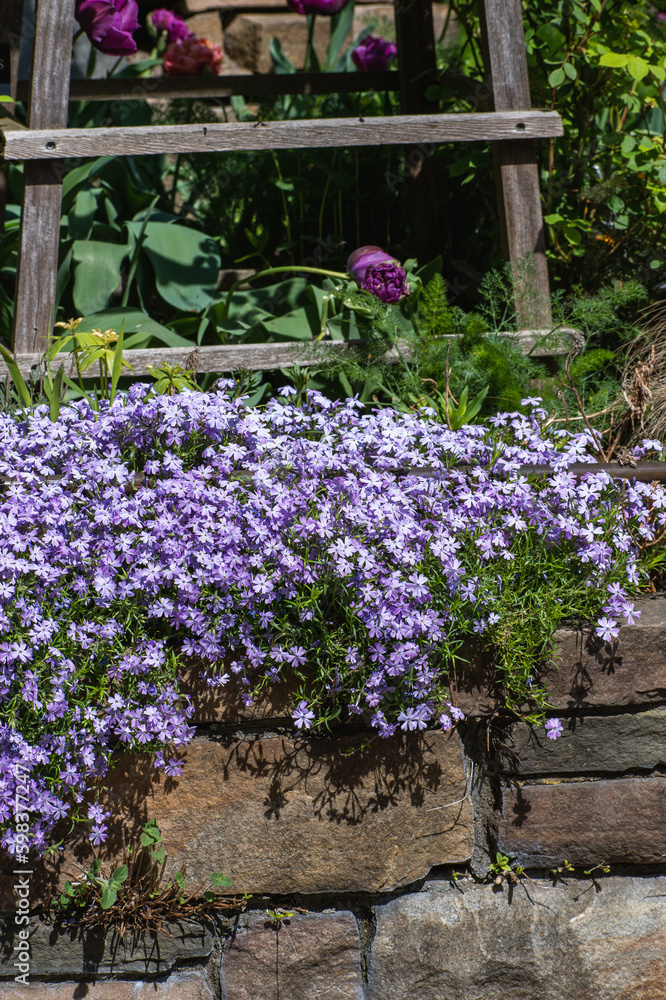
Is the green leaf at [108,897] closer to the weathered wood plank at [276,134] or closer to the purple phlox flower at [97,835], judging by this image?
the purple phlox flower at [97,835]

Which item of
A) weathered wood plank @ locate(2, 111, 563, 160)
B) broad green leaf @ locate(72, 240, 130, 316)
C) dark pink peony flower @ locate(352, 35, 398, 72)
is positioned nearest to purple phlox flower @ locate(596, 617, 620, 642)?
weathered wood plank @ locate(2, 111, 563, 160)

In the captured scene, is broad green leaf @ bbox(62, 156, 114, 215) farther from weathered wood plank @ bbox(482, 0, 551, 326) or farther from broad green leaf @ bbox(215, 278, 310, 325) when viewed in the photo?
weathered wood plank @ bbox(482, 0, 551, 326)

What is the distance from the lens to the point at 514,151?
7.43 feet

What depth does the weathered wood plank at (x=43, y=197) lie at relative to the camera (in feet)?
6.99

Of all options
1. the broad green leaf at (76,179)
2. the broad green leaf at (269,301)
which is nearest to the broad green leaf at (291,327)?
the broad green leaf at (269,301)

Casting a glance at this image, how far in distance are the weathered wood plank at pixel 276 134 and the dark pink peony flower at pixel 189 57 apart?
4.96 ft

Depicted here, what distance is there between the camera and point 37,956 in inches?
61.8

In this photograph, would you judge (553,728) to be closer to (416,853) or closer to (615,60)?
(416,853)

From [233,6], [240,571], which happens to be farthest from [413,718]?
[233,6]

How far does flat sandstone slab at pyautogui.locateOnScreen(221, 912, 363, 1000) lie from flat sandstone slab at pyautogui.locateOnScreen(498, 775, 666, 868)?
0.41m

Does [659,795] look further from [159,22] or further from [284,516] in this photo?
[159,22]

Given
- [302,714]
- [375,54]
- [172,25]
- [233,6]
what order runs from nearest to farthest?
[302,714], [375,54], [172,25], [233,6]

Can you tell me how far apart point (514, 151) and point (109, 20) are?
1.41 meters

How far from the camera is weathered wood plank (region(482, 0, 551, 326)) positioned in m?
2.26
